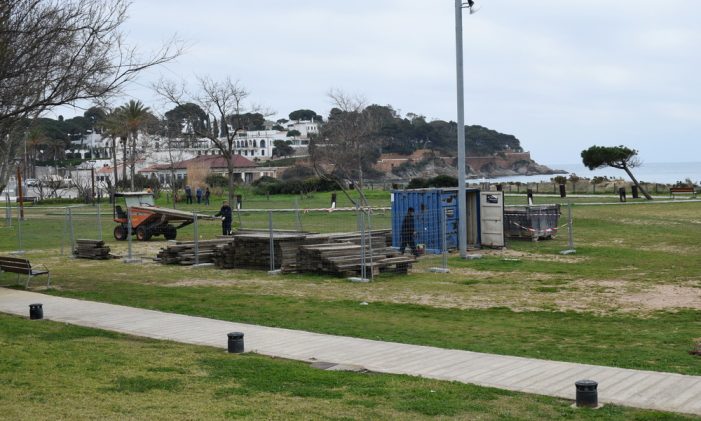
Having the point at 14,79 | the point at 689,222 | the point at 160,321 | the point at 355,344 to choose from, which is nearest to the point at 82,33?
the point at 14,79

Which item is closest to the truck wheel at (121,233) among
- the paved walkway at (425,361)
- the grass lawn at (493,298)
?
the grass lawn at (493,298)

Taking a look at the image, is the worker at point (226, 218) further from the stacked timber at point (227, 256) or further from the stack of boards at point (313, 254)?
the stacked timber at point (227, 256)

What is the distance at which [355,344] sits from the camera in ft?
40.7

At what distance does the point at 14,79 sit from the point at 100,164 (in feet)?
405

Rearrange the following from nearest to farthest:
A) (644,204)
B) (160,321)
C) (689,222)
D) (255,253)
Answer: (160,321), (255,253), (689,222), (644,204)

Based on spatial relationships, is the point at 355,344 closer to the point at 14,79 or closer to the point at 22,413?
the point at 22,413

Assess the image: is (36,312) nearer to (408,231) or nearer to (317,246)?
(317,246)

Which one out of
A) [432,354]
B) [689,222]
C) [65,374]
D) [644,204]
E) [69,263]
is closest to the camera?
[65,374]

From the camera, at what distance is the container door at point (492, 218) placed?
28.9m

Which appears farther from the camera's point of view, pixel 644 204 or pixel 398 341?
pixel 644 204

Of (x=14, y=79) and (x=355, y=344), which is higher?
(x=14, y=79)

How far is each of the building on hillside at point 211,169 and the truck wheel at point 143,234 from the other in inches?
2034

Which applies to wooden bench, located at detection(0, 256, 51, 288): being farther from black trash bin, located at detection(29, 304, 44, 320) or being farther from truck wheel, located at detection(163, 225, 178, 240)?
truck wheel, located at detection(163, 225, 178, 240)

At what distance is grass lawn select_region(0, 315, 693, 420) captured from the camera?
827 cm
